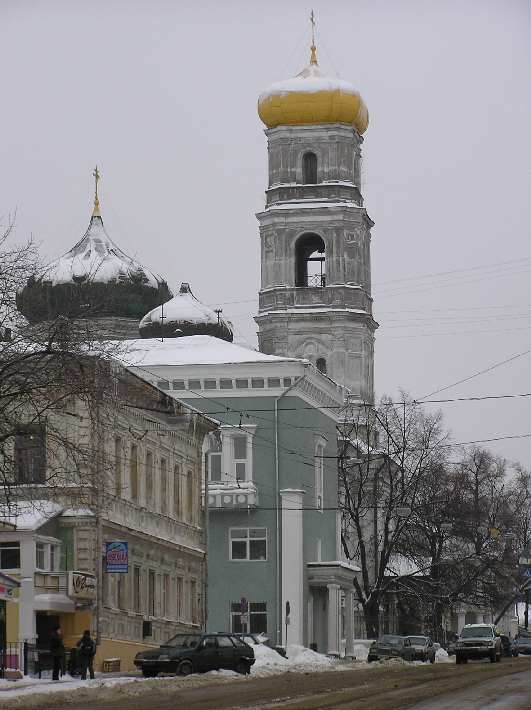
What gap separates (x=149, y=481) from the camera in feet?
177

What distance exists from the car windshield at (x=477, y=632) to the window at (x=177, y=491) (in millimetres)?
9276

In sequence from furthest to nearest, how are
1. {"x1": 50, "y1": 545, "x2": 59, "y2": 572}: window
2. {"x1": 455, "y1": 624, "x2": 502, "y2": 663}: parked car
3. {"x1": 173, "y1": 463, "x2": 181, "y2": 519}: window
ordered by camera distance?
{"x1": 173, "y1": 463, "x2": 181, "y2": 519}: window → {"x1": 455, "y1": 624, "x2": 502, "y2": 663}: parked car → {"x1": 50, "y1": 545, "x2": 59, "y2": 572}: window

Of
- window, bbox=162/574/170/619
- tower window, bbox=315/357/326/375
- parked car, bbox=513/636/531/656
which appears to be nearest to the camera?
window, bbox=162/574/170/619

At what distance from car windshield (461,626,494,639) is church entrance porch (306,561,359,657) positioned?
568 inches

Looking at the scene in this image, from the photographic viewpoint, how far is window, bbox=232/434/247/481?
240 feet

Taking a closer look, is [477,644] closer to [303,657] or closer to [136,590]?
[303,657]

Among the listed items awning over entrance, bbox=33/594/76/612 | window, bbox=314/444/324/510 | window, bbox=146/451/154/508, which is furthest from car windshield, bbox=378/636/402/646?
awning over entrance, bbox=33/594/76/612

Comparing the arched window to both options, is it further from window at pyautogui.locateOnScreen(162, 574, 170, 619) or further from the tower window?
window at pyautogui.locateOnScreen(162, 574, 170, 619)

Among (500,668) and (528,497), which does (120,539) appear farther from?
(528,497)

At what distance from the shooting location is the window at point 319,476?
74.0 metres

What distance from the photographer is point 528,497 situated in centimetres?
12231

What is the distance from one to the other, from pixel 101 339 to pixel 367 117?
74490mm

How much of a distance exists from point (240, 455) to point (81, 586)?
26.8 meters

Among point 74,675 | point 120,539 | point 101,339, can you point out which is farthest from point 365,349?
point 101,339
